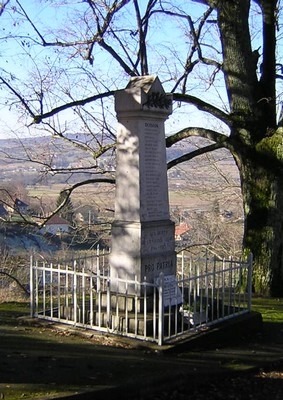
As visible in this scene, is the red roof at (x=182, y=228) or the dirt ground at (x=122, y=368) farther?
the red roof at (x=182, y=228)

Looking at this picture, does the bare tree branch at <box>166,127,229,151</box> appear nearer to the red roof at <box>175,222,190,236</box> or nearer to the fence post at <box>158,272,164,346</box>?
the fence post at <box>158,272,164,346</box>

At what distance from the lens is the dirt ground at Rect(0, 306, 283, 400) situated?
621 centimetres

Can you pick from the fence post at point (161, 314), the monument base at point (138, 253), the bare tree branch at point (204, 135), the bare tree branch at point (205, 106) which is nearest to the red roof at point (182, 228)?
the bare tree branch at point (204, 135)

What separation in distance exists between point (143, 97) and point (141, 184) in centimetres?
118

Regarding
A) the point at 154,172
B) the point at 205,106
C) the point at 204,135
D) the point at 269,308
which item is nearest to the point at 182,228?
the point at 204,135

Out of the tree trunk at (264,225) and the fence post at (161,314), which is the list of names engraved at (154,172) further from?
the tree trunk at (264,225)

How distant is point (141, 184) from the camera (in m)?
8.46

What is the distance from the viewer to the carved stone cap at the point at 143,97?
844 centimetres

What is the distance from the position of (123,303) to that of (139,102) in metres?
2.73

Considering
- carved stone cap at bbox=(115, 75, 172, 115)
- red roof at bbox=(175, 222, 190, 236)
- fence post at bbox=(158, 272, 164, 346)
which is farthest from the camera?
red roof at bbox=(175, 222, 190, 236)

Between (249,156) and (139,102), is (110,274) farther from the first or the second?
(249,156)

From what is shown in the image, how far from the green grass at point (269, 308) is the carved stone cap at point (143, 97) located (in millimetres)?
4033

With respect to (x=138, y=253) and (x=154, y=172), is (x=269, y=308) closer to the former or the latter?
(x=138, y=253)

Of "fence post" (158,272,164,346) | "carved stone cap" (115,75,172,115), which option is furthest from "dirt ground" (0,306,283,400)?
"carved stone cap" (115,75,172,115)
